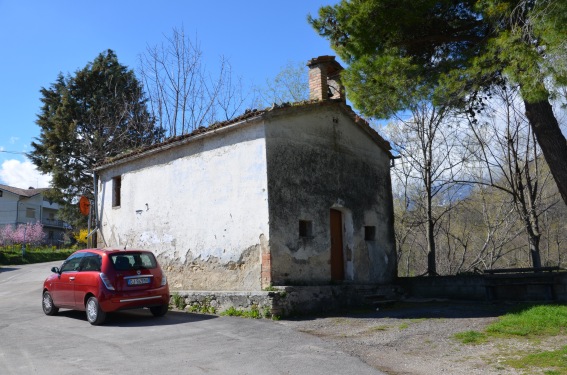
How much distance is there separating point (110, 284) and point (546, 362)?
7841 mm

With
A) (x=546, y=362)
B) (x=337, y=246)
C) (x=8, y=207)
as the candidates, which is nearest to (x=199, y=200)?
(x=337, y=246)

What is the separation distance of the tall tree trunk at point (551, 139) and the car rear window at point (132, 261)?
843 centimetres

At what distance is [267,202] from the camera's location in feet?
36.1

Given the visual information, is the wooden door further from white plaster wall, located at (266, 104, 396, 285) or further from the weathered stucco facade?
white plaster wall, located at (266, 104, 396, 285)

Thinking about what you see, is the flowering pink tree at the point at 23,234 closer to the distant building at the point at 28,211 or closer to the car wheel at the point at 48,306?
the distant building at the point at 28,211

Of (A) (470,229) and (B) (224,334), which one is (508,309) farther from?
(A) (470,229)

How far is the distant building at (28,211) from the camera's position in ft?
186

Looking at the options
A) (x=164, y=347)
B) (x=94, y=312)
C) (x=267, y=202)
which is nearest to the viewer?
(x=164, y=347)

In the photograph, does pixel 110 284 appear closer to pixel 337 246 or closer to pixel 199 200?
pixel 199 200

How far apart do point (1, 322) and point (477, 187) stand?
18864 millimetres

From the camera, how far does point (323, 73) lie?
1362 cm

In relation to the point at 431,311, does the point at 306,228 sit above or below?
above

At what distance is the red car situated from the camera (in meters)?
9.49

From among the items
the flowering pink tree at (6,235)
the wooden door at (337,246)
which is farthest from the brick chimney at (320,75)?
the flowering pink tree at (6,235)
